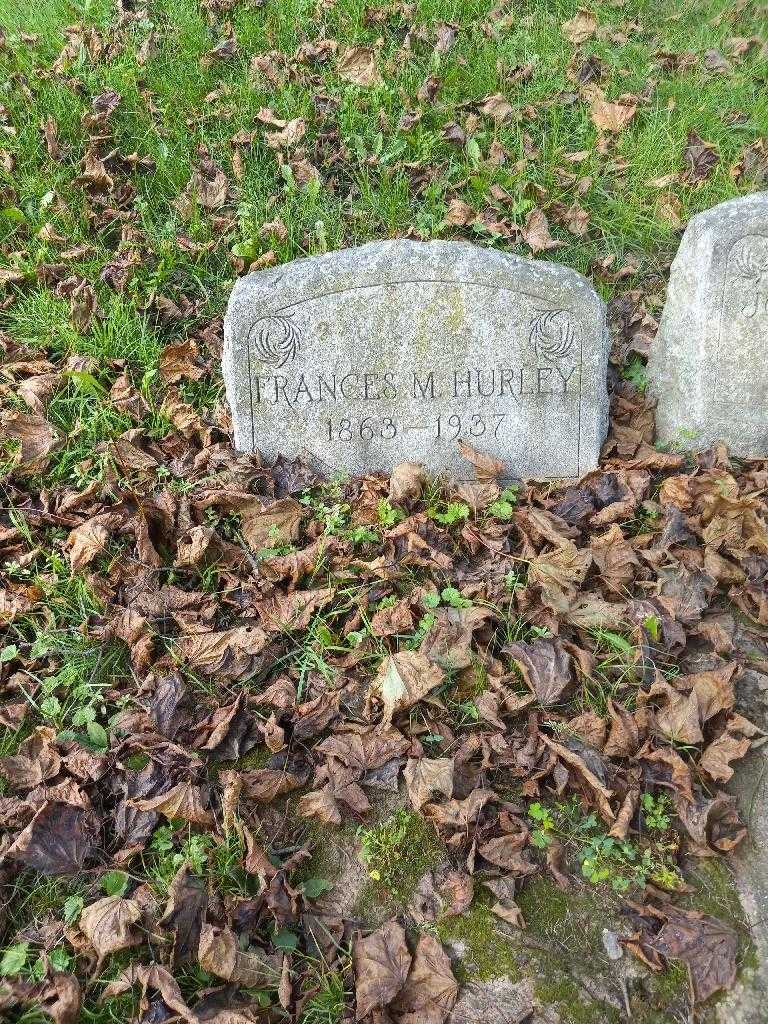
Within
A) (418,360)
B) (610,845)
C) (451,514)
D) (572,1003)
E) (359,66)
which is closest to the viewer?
(572,1003)

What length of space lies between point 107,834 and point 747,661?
6.75 feet

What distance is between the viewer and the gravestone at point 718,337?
9.97 ft

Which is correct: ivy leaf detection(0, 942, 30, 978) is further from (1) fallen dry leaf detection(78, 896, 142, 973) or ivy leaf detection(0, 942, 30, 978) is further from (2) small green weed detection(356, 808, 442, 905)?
(2) small green weed detection(356, 808, 442, 905)

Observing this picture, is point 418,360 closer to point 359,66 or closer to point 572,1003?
point 572,1003

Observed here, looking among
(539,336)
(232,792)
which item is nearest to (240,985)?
(232,792)

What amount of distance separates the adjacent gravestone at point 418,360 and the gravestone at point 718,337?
357 mm

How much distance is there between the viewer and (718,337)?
10.4ft

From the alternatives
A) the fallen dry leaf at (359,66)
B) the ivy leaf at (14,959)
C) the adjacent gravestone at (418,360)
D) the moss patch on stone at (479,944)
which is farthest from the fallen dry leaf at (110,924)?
the fallen dry leaf at (359,66)

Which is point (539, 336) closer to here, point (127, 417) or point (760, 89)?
point (127, 417)

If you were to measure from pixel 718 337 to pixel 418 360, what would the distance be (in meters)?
1.23

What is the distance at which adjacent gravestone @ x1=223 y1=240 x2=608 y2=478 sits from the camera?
3.01m

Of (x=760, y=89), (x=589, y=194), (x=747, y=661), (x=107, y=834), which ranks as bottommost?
(x=107, y=834)

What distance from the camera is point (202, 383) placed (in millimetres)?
3529

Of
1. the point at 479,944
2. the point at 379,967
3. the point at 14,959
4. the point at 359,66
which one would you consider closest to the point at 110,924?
the point at 14,959
